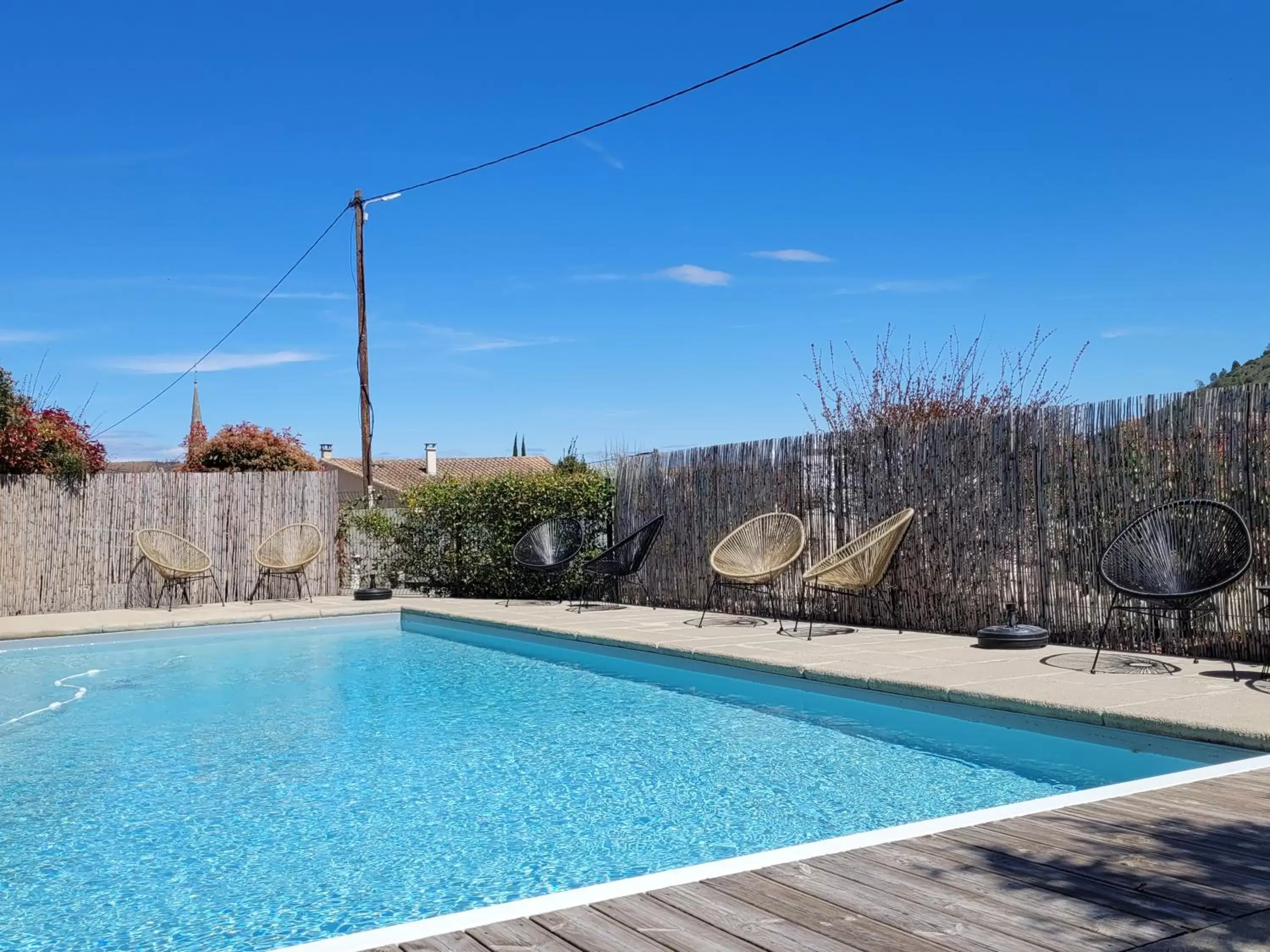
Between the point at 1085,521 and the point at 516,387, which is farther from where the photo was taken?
the point at 516,387

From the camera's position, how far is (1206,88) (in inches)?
497

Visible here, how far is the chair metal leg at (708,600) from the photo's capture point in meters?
8.79

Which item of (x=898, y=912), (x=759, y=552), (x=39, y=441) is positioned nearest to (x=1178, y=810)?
(x=898, y=912)

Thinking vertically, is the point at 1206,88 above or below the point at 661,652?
above

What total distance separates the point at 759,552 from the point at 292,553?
20.6 ft

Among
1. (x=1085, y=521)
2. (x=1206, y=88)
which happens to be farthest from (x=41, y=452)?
(x=1206, y=88)

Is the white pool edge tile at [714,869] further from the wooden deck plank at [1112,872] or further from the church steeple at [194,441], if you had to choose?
the church steeple at [194,441]

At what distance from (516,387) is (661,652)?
18.2 metres

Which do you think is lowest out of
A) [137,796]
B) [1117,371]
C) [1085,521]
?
[137,796]

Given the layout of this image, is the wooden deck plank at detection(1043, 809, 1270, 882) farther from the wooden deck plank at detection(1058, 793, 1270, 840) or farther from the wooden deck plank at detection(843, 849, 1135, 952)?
the wooden deck plank at detection(843, 849, 1135, 952)

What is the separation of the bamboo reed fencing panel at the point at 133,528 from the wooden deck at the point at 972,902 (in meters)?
10.9

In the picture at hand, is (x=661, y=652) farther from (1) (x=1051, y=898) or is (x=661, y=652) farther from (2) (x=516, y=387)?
(2) (x=516, y=387)

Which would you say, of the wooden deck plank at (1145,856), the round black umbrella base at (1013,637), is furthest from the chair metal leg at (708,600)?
the wooden deck plank at (1145,856)

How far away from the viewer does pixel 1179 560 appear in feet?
19.4
